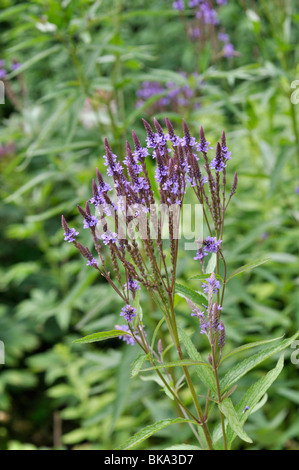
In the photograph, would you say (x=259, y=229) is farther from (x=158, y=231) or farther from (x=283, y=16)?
(x=158, y=231)

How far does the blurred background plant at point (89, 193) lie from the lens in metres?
1.93

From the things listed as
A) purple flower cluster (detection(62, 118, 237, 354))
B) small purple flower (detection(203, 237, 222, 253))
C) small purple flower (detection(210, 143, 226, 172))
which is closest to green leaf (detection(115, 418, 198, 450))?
purple flower cluster (detection(62, 118, 237, 354))

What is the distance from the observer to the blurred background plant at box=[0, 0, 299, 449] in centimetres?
193

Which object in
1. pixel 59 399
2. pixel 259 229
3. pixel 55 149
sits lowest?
pixel 59 399

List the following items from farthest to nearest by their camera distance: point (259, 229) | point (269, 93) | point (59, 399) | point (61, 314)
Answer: point (59, 399) < point (61, 314) < point (269, 93) < point (259, 229)

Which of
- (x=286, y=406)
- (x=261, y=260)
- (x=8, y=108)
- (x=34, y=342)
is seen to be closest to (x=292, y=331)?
(x=286, y=406)

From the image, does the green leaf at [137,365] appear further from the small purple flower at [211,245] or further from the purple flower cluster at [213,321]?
the small purple flower at [211,245]

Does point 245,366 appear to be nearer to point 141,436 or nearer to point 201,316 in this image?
point 201,316

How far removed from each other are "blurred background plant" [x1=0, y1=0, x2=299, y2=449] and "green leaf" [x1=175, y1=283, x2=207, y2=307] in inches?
33.2

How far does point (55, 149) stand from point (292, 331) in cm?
145

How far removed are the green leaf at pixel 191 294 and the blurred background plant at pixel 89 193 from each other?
84 centimetres

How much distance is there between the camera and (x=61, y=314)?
2719mm

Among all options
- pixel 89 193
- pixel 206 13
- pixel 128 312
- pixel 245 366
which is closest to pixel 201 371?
pixel 245 366

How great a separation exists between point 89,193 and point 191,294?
3.31 feet
